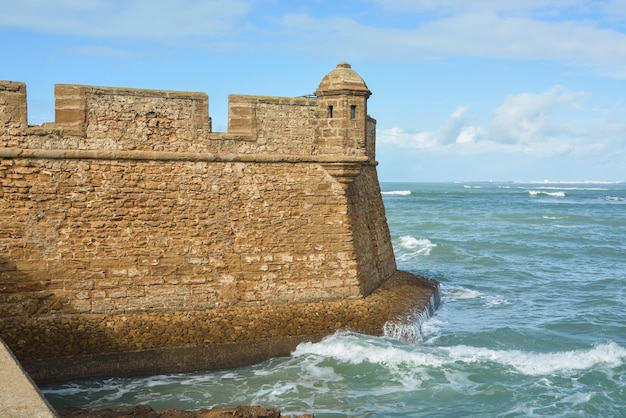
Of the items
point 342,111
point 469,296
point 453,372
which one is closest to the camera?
point 453,372

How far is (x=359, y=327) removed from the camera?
12.1 meters

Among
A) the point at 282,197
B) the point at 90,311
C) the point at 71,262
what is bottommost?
the point at 90,311

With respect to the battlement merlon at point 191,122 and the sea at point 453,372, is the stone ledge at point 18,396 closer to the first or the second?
the sea at point 453,372

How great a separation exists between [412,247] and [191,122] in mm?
18892

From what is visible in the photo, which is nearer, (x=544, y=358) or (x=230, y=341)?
(x=230, y=341)

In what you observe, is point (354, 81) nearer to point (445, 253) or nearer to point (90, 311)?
point (90, 311)

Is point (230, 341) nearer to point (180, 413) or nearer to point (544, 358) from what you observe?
point (180, 413)

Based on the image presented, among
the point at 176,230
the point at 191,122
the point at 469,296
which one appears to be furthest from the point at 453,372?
the point at 469,296

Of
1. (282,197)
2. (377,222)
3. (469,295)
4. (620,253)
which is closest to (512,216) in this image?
(620,253)

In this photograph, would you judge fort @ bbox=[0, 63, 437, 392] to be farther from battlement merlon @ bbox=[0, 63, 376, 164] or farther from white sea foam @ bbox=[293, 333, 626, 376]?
white sea foam @ bbox=[293, 333, 626, 376]

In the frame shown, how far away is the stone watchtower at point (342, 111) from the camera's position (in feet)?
39.9

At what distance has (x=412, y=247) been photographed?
95.1 feet

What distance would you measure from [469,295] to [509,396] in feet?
26.2

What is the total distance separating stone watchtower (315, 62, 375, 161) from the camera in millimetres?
12164
